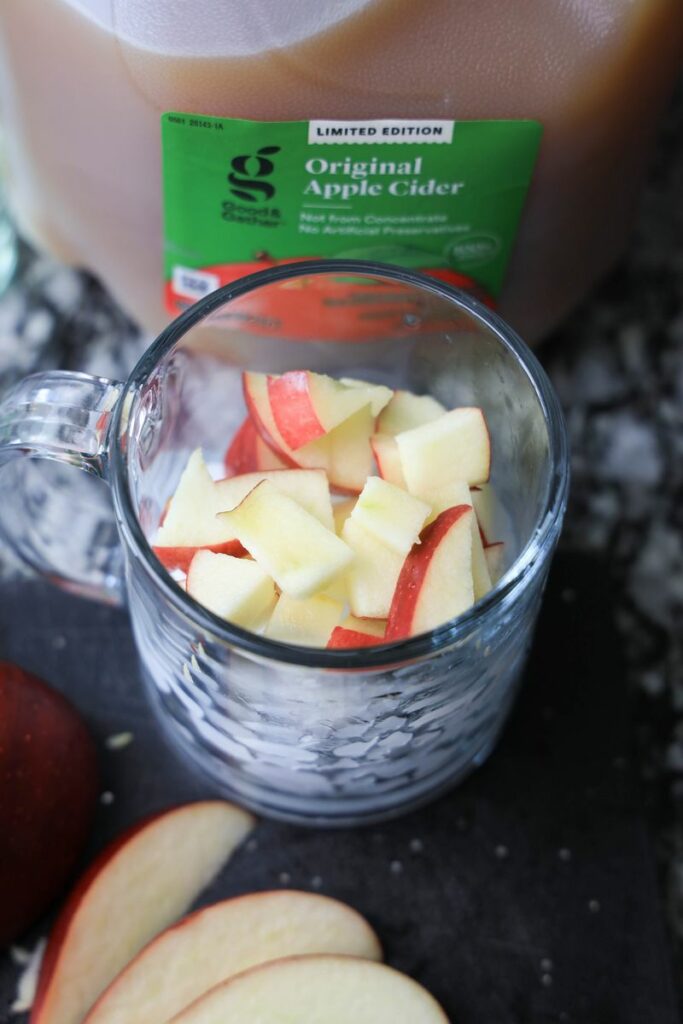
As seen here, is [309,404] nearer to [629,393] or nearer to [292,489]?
[292,489]

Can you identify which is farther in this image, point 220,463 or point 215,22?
point 220,463

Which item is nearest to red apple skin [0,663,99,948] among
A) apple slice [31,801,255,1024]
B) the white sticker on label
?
apple slice [31,801,255,1024]

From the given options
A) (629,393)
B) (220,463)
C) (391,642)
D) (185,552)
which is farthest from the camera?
(629,393)

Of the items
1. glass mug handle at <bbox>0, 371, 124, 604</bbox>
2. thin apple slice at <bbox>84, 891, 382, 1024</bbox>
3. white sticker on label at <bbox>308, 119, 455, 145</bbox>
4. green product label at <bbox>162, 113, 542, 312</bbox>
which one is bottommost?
thin apple slice at <bbox>84, 891, 382, 1024</bbox>

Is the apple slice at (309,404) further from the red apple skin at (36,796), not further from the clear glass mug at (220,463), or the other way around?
the red apple skin at (36,796)

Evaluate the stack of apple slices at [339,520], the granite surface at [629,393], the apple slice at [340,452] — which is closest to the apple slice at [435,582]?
the stack of apple slices at [339,520]

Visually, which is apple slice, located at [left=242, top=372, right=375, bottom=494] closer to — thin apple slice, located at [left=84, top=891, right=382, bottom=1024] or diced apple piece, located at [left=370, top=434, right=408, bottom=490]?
diced apple piece, located at [left=370, top=434, right=408, bottom=490]

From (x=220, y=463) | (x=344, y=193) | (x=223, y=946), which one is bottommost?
(x=223, y=946)

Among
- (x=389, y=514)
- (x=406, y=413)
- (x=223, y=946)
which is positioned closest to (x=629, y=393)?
(x=406, y=413)
